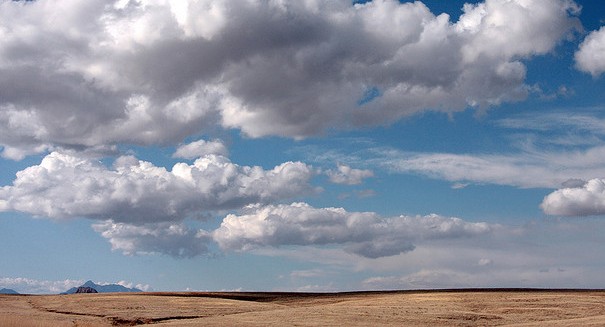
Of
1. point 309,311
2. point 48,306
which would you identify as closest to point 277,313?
point 309,311

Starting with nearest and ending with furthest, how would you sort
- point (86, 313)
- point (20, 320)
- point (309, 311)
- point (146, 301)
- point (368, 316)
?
point (20, 320) → point (368, 316) → point (309, 311) → point (86, 313) → point (146, 301)

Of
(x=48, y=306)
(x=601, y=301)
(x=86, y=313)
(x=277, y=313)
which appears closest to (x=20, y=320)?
(x=86, y=313)

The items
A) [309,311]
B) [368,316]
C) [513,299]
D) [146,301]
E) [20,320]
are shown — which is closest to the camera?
[20,320]

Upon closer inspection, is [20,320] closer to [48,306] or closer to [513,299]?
[48,306]

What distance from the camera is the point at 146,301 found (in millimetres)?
82000

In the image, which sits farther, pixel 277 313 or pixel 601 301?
pixel 601 301

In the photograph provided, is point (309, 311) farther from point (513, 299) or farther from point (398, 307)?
point (513, 299)

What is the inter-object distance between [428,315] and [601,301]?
76.6ft

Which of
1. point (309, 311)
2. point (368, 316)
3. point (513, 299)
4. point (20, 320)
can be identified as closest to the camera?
point (20, 320)

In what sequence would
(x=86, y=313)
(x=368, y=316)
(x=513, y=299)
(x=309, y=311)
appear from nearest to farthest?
(x=368, y=316) → (x=309, y=311) → (x=86, y=313) → (x=513, y=299)

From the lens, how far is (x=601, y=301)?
2820 inches

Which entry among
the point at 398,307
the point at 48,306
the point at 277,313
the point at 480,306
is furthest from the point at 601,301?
the point at 48,306

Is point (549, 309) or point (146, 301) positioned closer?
point (549, 309)

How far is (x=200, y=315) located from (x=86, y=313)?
485 inches
